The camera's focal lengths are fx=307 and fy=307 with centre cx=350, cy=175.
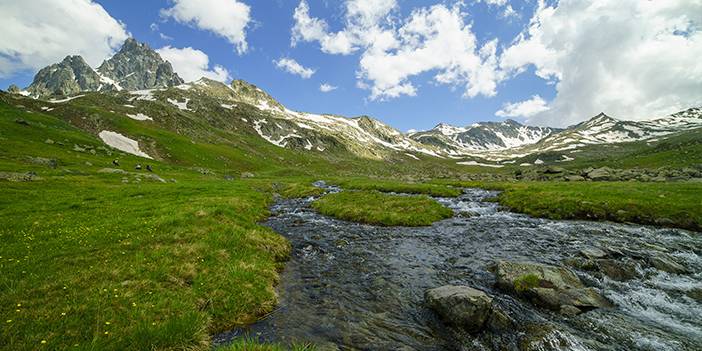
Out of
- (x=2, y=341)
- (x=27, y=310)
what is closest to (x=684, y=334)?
(x=2, y=341)

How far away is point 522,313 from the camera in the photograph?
1260 centimetres

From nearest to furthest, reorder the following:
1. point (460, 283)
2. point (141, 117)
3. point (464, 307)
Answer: point (464, 307), point (460, 283), point (141, 117)

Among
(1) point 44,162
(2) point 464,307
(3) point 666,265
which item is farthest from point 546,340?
(1) point 44,162

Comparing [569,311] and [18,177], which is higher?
[569,311]

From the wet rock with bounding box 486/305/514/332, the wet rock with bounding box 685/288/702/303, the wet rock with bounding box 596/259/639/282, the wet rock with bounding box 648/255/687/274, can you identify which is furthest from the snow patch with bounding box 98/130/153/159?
the wet rock with bounding box 685/288/702/303

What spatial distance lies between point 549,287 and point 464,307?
4.92m

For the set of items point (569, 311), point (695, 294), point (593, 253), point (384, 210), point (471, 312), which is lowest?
point (471, 312)

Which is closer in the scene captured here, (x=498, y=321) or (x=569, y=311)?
(x=498, y=321)

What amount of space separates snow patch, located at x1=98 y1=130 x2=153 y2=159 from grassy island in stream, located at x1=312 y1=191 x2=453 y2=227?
79146mm

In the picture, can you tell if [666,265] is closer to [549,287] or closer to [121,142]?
[549,287]

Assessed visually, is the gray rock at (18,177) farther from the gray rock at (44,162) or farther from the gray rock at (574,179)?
the gray rock at (574,179)

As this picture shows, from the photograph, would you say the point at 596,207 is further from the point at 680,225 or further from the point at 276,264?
the point at 276,264

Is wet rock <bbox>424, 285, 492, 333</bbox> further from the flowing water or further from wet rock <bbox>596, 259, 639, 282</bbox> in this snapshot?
wet rock <bbox>596, 259, 639, 282</bbox>

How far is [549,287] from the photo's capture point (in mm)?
13820
